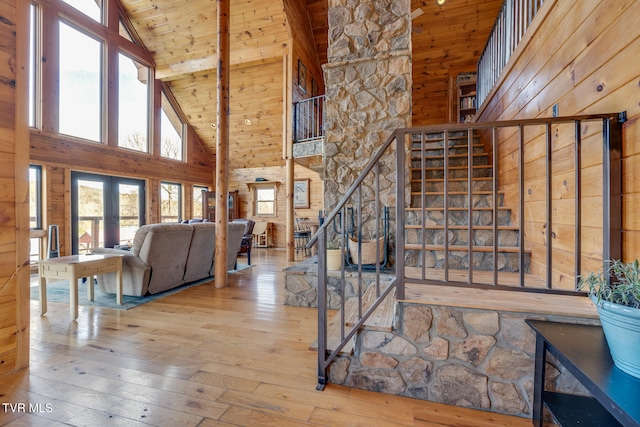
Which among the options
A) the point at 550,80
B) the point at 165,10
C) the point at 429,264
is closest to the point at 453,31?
the point at 550,80

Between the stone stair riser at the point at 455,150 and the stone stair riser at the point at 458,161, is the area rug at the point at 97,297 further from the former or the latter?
the stone stair riser at the point at 455,150

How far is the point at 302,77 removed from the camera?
6391 millimetres

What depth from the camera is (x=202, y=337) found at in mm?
2318

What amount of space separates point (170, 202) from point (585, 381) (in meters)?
8.52

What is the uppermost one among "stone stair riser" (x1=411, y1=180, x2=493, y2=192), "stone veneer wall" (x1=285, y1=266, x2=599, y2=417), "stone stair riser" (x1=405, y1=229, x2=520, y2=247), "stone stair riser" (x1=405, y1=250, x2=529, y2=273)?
"stone stair riser" (x1=411, y1=180, x2=493, y2=192)

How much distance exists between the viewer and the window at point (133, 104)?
6.34m

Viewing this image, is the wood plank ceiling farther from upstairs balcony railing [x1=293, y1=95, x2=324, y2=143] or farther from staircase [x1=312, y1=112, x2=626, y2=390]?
staircase [x1=312, y1=112, x2=626, y2=390]

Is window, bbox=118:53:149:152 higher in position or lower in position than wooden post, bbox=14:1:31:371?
higher

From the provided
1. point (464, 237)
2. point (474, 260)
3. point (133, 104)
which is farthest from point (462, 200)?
point (133, 104)

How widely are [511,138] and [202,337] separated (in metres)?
3.39

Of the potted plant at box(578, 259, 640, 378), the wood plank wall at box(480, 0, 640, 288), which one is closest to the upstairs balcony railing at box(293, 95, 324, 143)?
the wood plank wall at box(480, 0, 640, 288)

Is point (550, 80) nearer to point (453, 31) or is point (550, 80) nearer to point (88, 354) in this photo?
point (88, 354)

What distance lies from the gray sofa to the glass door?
8.62 feet

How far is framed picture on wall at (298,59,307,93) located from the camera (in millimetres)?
6219
